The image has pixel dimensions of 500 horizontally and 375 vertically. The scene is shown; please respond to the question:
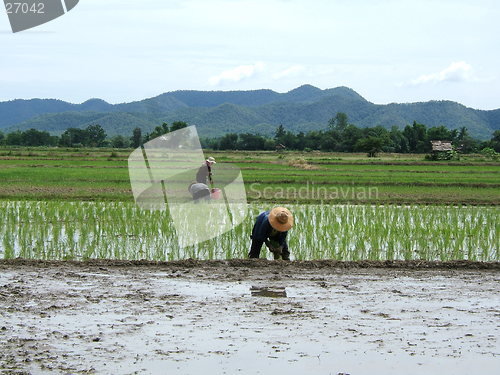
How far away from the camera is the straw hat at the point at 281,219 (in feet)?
22.0

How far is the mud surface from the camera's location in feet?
13.4

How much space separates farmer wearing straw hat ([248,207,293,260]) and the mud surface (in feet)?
0.79

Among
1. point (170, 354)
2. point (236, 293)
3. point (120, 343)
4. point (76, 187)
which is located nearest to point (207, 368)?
point (170, 354)

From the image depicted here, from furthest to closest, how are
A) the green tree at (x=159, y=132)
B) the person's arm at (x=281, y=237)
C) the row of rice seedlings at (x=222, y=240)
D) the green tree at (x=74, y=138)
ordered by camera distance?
the green tree at (x=74, y=138) → the green tree at (x=159, y=132) → the row of rice seedlings at (x=222, y=240) → the person's arm at (x=281, y=237)

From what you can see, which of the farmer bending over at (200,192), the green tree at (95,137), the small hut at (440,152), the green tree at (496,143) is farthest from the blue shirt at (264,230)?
the green tree at (95,137)

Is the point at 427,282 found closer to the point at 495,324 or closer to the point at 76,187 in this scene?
the point at 495,324

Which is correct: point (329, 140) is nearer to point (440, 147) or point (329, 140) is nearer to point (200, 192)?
point (440, 147)

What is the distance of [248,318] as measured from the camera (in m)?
5.09

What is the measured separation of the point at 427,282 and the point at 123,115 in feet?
367

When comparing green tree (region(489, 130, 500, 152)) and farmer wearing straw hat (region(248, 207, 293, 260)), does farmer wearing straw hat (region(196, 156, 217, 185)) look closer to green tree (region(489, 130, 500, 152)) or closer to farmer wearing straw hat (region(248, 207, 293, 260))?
farmer wearing straw hat (region(248, 207, 293, 260))

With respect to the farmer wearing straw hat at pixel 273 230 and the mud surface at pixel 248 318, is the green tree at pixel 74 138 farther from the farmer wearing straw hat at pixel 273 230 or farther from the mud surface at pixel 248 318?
the mud surface at pixel 248 318

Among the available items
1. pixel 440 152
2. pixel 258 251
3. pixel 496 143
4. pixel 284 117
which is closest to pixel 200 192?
pixel 258 251

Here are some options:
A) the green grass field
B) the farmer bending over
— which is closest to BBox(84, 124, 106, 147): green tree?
the green grass field

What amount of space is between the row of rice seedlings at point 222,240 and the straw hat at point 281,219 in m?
1.16
